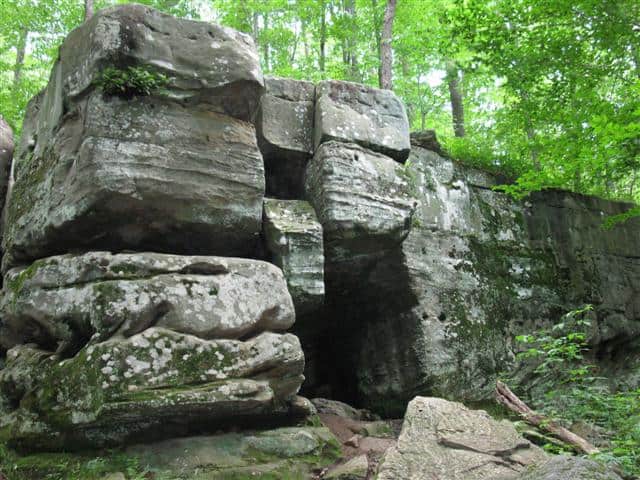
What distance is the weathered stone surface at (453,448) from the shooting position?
379 centimetres

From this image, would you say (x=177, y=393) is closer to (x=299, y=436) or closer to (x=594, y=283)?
(x=299, y=436)

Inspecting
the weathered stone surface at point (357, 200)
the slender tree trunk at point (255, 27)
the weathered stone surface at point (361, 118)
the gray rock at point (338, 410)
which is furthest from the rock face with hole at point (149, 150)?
the slender tree trunk at point (255, 27)

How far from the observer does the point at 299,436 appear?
4.65 m

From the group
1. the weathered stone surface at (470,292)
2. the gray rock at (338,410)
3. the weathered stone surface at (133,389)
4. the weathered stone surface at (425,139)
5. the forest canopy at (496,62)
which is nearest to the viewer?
the weathered stone surface at (133,389)

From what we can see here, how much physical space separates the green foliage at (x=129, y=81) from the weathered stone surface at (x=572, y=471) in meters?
4.33

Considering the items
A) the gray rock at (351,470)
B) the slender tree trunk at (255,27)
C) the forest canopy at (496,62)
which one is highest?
the slender tree trunk at (255,27)

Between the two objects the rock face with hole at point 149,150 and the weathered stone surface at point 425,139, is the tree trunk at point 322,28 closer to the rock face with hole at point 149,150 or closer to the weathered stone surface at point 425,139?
the weathered stone surface at point 425,139

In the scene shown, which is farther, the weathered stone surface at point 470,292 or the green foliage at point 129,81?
the weathered stone surface at point 470,292

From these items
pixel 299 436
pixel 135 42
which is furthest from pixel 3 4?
pixel 299 436

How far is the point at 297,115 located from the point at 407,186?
153 cm

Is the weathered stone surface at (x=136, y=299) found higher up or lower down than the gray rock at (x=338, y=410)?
higher up

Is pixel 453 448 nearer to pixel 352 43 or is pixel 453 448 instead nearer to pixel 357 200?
pixel 357 200

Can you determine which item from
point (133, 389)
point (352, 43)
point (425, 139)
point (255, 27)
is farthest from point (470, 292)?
point (255, 27)

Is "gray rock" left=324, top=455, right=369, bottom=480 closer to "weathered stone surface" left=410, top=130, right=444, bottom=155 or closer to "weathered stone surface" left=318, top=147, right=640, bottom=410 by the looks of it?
"weathered stone surface" left=318, top=147, right=640, bottom=410
